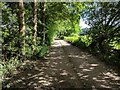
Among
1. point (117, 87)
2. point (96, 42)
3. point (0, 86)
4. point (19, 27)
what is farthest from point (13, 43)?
point (96, 42)

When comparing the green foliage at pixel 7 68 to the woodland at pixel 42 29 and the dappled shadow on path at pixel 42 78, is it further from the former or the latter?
the dappled shadow on path at pixel 42 78

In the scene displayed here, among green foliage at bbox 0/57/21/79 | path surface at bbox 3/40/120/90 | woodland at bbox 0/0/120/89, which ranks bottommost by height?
path surface at bbox 3/40/120/90

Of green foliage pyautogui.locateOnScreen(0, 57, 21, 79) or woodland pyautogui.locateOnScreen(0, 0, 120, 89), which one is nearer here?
green foliage pyautogui.locateOnScreen(0, 57, 21, 79)

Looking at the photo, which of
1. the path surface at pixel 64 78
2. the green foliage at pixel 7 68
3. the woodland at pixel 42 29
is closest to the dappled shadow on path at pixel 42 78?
the path surface at pixel 64 78

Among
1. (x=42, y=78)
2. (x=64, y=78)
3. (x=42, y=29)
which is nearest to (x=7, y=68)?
(x=42, y=78)

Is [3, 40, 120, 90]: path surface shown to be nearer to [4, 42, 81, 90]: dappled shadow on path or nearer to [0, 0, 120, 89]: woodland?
[4, 42, 81, 90]: dappled shadow on path

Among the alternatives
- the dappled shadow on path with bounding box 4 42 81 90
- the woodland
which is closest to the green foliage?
the woodland

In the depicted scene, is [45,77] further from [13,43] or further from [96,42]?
[96,42]

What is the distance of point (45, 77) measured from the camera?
9.09 metres

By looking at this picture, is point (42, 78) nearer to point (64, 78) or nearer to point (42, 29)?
point (64, 78)

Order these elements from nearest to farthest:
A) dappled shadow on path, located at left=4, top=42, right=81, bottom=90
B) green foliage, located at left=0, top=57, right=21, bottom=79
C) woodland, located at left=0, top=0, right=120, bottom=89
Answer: dappled shadow on path, located at left=4, top=42, right=81, bottom=90 < green foliage, located at left=0, top=57, right=21, bottom=79 < woodland, located at left=0, top=0, right=120, bottom=89

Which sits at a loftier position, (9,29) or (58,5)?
(58,5)

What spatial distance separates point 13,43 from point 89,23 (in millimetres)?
11405

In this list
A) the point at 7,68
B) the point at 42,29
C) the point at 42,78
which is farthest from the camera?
the point at 42,29
